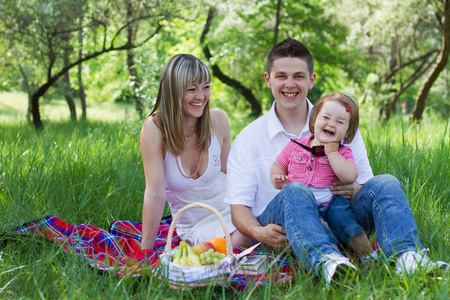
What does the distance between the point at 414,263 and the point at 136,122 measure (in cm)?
601

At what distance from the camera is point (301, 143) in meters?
2.91

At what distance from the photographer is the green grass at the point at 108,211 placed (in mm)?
2139

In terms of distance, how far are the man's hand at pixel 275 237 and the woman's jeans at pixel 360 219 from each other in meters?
0.05

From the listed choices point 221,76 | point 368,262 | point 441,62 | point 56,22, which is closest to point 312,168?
point 368,262

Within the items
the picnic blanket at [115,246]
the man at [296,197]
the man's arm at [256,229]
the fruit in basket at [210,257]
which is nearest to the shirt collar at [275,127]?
the man at [296,197]

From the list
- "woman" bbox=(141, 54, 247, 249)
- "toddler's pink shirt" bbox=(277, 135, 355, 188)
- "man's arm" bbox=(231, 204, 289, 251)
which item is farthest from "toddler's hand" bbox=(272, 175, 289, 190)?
"woman" bbox=(141, 54, 247, 249)

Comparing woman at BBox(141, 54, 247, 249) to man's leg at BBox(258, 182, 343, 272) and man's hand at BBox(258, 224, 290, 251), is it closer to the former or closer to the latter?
man's hand at BBox(258, 224, 290, 251)

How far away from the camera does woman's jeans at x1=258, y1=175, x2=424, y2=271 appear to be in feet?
7.66

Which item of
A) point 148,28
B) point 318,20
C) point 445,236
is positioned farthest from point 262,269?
point 318,20

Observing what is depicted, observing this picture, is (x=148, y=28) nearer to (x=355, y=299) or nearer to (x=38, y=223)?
(x=38, y=223)

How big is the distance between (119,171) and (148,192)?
50.7 inches

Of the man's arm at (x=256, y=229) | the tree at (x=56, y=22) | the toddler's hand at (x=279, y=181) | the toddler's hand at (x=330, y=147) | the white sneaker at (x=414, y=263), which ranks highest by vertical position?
the tree at (x=56, y=22)

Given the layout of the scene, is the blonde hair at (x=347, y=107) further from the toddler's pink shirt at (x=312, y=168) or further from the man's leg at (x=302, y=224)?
the man's leg at (x=302, y=224)

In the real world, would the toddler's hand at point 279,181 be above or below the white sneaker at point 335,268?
above
